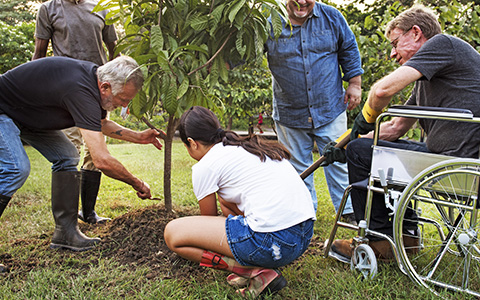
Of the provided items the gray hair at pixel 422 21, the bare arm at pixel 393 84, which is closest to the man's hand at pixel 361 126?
the bare arm at pixel 393 84

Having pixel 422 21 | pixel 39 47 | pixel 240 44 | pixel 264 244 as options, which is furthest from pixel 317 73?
pixel 39 47

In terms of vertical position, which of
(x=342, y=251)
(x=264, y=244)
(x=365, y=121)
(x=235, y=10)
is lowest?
(x=342, y=251)

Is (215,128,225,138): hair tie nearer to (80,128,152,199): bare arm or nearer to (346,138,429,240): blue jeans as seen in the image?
(80,128,152,199): bare arm

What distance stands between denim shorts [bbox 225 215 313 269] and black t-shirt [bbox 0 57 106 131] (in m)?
1.00

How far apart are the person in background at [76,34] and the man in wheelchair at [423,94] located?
195 centimetres

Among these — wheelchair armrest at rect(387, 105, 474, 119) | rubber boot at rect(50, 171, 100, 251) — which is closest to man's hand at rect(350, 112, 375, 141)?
wheelchair armrest at rect(387, 105, 474, 119)

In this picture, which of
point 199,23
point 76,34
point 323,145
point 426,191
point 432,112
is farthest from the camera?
point 323,145

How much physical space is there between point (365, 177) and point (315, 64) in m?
1.28

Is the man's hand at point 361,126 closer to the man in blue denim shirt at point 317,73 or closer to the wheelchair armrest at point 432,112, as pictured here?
the wheelchair armrest at point 432,112

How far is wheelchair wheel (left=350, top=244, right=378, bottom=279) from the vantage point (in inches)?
84.6

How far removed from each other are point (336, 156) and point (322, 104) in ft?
3.21

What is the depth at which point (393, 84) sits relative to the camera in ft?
6.82

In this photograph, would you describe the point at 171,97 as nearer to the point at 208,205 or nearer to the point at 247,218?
the point at 208,205

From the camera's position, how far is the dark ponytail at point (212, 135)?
219cm
